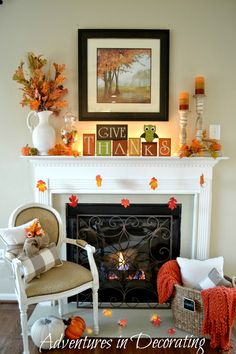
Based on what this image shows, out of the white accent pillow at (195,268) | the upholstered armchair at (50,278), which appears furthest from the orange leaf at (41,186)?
the white accent pillow at (195,268)

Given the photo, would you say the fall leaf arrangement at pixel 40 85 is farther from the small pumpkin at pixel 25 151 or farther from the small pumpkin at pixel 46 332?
the small pumpkin at pixel 46 332

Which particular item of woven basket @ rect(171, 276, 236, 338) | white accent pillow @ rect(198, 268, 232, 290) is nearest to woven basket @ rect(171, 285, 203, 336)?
woven basket @ rect(171, 276, 236, 338)

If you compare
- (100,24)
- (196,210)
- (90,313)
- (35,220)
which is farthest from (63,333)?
(100,24)

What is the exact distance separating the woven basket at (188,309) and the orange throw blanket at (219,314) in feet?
0.27

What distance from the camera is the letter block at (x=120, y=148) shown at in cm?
256

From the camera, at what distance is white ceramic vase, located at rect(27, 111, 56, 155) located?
2484 millimetres

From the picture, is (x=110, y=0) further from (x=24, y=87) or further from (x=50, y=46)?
(x=24, y=87)

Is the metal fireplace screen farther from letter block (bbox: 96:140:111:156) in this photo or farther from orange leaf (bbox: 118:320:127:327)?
letter block (bbox: 96:140:111:156)

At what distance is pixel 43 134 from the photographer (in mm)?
2482

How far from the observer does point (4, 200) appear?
8.95 ft

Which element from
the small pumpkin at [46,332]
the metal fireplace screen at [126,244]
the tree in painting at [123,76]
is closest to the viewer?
the small pumpkin at [46,332]

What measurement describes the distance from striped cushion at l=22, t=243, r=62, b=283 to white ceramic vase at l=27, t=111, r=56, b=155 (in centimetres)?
76

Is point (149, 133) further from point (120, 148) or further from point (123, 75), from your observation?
point (123, 75)

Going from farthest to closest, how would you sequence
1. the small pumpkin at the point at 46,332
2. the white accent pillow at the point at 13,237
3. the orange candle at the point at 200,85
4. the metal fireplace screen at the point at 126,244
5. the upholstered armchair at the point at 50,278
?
1. the metal fireplace screen at the point at 126,244
2. the orange candle at the point at 200,85
3. the white accent pillow at the point at 13,237
4. the small pumpkin at the point at 46,332
5. the upholstered armchair at the point at 50,278
